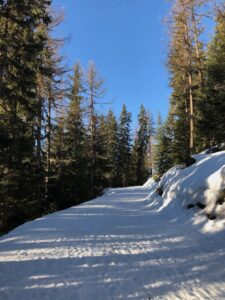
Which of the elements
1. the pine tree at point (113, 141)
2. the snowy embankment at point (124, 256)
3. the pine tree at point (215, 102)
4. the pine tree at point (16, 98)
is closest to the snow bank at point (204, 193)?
the snowy embankment at point (124, 256)

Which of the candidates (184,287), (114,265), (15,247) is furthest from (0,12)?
(184,287)

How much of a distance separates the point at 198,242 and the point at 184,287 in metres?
2.78

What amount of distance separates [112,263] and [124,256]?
0.57m

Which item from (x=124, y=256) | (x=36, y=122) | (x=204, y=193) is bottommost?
(x=124, y=256)

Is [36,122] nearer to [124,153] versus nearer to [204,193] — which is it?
[204,193]

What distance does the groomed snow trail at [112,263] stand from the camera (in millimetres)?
4801

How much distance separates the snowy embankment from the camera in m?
4.86

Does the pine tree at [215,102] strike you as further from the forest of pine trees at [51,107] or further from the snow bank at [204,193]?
the snow bank at [204,193]

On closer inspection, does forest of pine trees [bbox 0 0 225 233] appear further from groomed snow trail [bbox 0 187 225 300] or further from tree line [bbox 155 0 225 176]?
groomed snow trail [bbox 0 187 225 300]

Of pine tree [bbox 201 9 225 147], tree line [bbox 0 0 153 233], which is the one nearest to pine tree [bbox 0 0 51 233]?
tree line [bbox 0 0 153 233]

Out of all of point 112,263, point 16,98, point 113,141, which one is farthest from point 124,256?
point 113,141

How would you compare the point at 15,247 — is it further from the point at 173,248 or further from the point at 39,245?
the point at 173,248

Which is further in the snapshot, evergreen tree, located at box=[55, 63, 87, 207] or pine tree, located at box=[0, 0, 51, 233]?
evergreen tree, located at box=[55, 63, 87, 207]

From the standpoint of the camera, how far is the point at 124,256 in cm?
673
